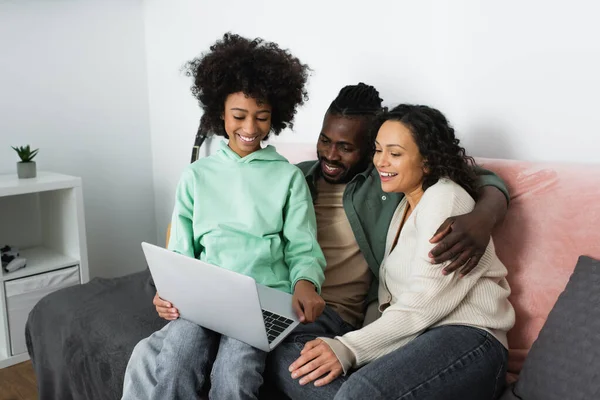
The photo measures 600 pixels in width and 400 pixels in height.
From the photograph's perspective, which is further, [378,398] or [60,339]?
[60,339]

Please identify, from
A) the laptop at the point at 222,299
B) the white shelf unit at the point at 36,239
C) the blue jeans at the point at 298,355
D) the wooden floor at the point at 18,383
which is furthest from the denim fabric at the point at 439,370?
the white shelf unit at the point at 36,239

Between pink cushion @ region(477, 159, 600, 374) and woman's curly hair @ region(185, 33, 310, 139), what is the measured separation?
0.62 metres

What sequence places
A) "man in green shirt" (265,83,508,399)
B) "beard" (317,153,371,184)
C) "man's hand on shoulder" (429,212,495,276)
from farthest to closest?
"beard" (317,153,371,184), "man in green shirt" (265,83,508,399), "man's hand on shoulder" (429,212,495,276)

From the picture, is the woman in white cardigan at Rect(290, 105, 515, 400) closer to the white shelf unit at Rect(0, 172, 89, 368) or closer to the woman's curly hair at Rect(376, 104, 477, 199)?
the woman's curly hair at Rect(376, 104, 477, 199)

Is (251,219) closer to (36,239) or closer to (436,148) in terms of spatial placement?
(436,148)

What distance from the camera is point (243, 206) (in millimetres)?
1396

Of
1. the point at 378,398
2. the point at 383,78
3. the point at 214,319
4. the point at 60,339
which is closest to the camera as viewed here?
the point at 378,398

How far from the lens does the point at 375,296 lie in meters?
1.50

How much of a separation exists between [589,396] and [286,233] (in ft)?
2.39

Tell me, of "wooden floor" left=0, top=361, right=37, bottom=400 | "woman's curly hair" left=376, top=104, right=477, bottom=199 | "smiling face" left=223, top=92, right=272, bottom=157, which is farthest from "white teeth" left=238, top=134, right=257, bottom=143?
"wooden floor" left=0, top=361, right=37, bottom=400

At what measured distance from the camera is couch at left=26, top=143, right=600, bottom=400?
1241 millimetres

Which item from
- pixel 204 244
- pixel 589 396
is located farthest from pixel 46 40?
pixel 589 396

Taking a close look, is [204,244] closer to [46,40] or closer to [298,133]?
[298,133]

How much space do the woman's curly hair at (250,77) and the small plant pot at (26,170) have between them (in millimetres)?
1061
